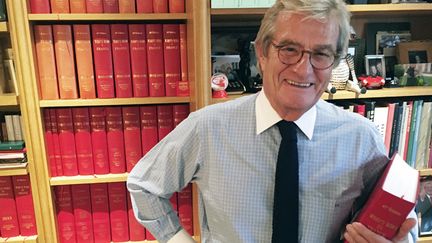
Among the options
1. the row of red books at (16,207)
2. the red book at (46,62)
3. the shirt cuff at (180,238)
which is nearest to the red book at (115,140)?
the red book at (46,62)

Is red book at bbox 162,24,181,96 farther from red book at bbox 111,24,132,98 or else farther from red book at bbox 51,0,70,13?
red book at bbox 51,0,70,13

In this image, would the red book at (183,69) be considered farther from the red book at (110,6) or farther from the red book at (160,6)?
the red book at (110,6)

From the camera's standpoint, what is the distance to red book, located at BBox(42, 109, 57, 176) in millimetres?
1470

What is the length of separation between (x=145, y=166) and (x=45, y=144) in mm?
657

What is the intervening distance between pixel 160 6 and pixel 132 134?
1.80ft

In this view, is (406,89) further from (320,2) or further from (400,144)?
(320,2)

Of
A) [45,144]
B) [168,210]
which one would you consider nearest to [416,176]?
[168,210]

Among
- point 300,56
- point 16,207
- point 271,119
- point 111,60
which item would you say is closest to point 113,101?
point 111,60

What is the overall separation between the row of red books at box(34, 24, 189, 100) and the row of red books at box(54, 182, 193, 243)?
0.43 meters

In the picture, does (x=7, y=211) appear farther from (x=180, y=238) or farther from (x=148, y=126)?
(x=180, y=238)

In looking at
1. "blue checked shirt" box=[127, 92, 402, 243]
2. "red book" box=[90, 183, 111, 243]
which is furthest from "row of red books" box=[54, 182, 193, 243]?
"blue checked shirt" box=[127, 92, 402, 243]

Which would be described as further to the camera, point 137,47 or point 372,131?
point 137,47

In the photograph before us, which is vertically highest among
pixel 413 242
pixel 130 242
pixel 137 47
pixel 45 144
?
pixel 137 47

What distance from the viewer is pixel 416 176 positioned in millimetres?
882
